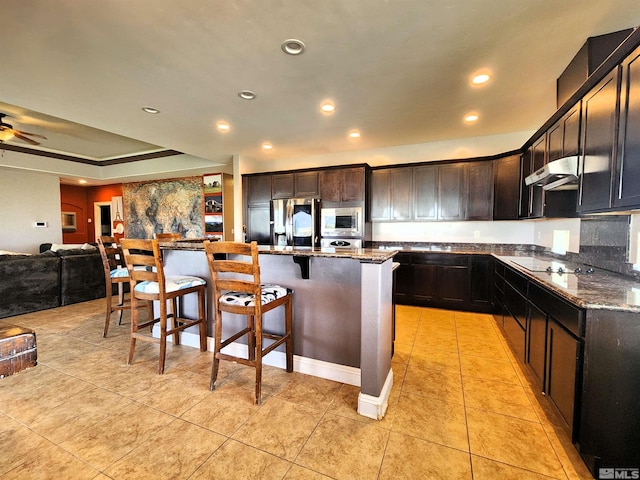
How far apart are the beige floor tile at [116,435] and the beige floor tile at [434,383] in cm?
173

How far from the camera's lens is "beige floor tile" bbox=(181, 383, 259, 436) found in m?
1.69

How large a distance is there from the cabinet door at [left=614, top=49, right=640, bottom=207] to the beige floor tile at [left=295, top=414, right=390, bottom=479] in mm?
1904

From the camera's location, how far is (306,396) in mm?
1991

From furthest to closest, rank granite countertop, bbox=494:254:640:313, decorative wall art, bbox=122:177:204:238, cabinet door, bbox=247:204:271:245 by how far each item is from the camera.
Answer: decorative wall art, bbox=122:177:204:238, cabinet door, bbox=247:204:271:245, granite countertop, bbox=494:254:640:313

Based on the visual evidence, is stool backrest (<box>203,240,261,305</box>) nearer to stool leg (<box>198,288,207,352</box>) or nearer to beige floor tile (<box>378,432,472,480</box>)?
stool leg (<box>198,288,207,352</box>)

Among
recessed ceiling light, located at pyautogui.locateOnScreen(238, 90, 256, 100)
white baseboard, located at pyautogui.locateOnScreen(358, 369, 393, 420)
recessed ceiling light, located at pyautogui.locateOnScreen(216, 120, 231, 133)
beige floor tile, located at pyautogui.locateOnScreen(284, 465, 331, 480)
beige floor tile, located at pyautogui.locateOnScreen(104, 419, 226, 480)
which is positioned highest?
recessed ceiling light, located at pyautogui.locateOnScreen(216, 120, 231, 133)

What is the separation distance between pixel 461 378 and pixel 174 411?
2176 mm

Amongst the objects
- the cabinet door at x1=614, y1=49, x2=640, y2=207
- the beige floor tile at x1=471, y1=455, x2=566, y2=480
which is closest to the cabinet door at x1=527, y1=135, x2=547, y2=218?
the cabinet door at x1=614, y1=49, x2=640, y2=207

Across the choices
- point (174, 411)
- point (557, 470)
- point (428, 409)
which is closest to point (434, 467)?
point (428, 409)

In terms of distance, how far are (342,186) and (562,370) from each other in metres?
3.71

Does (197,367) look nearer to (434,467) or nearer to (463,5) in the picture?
(434,467)

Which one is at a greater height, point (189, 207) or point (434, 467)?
point (189, 207)

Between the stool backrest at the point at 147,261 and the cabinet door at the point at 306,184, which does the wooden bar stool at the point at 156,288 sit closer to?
the stool backrest at the point at 147,261

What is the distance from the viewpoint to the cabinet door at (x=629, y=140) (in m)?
1.45
